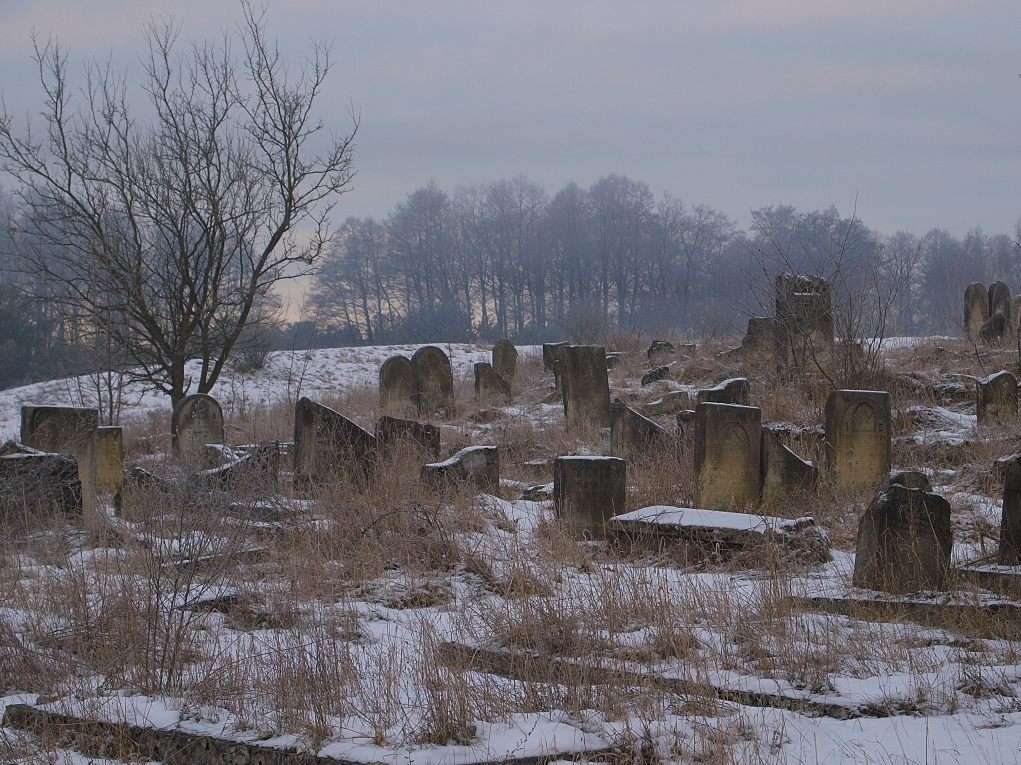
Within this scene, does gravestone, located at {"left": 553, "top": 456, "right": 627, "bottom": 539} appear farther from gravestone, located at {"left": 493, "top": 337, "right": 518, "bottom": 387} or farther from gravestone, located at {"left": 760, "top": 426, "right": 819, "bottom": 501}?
gravestone, located at {"left": 493, "top": 337, "right": 518, "bottom": 387}

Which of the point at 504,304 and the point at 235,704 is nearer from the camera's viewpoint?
the point at 235,704

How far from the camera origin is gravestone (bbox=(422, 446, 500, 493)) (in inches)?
314

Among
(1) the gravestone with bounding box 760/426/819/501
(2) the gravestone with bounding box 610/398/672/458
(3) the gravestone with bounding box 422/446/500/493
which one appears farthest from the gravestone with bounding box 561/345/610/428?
(1) the gravestone with bounding box 760/426/819/501

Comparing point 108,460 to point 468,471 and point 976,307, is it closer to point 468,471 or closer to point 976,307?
point 468,471

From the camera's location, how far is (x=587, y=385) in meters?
12.4

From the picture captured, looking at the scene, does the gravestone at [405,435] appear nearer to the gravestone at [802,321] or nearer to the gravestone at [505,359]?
the gravestone at [802,321]

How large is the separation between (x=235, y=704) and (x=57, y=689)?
872mm

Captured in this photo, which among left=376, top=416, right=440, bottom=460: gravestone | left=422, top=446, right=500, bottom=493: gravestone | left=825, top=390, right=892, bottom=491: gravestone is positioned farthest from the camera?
left=376, top=416, right=440, bottom=460: gravestone

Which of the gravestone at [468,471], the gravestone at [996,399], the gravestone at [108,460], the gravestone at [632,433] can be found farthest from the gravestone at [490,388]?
the gravestone at [996,399]

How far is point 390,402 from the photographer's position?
1518cm

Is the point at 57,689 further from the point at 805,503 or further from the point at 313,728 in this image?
the point at 805,503

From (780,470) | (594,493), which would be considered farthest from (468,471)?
(780,470)

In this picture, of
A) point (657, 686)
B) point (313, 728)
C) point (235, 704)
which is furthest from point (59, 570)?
point (657, 686)

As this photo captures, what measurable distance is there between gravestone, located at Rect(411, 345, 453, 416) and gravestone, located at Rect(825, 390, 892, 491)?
350 inches
